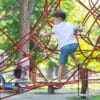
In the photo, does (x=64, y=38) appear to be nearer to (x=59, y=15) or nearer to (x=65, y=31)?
(x=65, y=31)

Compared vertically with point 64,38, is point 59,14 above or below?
above

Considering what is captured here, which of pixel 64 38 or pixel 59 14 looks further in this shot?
pixel 64 38

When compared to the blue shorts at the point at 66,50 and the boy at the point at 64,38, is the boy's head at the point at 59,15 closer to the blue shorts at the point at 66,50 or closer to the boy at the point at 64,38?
the boy at the point at 64,38

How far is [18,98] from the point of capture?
8.80 m

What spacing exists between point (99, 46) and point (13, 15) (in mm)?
11116

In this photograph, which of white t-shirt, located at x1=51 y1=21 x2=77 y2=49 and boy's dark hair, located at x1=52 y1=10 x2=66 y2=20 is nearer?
boy's dark hair, located at x1=52 y1=10 x2=66 y2=20

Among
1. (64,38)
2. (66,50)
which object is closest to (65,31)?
(64,38)

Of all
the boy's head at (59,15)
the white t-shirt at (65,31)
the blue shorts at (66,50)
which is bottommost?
the blue shorts at (66,50)

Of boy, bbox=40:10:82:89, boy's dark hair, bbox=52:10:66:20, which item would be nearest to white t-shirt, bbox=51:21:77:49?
boy, bbox=40:10:82:89

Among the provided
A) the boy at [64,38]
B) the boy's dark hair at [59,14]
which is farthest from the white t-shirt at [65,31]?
the boy's dark hair at [59,14]

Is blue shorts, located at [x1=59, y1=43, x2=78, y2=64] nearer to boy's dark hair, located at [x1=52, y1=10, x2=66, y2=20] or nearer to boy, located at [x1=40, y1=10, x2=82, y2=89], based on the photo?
boy, located at [x1=40, y1=10, x2=82, y2=89]

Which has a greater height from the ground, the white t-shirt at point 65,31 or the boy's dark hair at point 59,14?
the boy's dark hair at point 59,14

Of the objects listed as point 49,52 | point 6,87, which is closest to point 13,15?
point 49,52

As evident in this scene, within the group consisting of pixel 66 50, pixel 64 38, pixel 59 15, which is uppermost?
pixel 59 15
